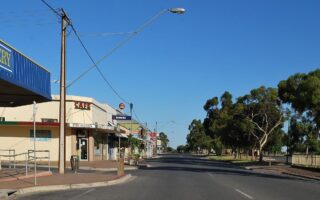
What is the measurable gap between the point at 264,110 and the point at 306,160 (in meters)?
15.4

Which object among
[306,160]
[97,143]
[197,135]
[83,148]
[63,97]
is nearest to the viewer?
[63,97]

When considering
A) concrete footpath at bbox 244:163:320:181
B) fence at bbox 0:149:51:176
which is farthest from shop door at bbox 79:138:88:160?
concrete footpath at bbox 244:163:320:181

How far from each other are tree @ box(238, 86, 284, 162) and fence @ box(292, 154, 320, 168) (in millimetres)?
11829

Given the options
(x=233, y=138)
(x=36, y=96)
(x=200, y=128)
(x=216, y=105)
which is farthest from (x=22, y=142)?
(x=200, y=128)

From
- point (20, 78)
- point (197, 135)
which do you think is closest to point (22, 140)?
point (20, 78)

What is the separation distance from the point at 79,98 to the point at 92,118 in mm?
3099

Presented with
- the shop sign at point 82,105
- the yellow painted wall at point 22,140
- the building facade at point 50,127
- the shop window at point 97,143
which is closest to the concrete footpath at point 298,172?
the building facade at point 50,127

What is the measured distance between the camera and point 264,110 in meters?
70.7

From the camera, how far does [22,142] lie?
51.2 metres

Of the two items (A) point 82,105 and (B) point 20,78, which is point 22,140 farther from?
(B) point 20,78

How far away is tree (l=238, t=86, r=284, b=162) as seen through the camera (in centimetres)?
7050

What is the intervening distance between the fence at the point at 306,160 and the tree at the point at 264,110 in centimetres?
1183

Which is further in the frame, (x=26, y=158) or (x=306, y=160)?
(x=306, y=160)

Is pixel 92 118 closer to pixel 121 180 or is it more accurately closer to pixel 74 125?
pixel 74 125
